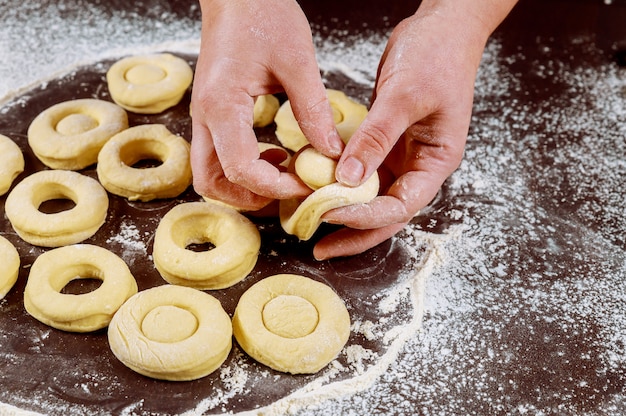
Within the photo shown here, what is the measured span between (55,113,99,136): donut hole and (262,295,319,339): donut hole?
1.17 meters

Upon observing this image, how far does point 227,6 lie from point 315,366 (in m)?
1.15

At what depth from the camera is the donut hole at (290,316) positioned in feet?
6.25

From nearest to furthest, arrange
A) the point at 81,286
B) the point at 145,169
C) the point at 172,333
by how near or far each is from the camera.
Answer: the point at 172,333, the point at 81,286, the point at 145,169

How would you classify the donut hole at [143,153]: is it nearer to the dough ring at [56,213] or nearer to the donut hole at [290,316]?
the dough ring at [56,213]

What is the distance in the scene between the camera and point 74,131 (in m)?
2.56

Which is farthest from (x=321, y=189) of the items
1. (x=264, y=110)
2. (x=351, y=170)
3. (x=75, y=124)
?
(x=75, y=124)

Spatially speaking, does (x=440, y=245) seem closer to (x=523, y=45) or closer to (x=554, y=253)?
(x=554, y=253)

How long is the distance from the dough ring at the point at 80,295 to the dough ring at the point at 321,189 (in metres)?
0.60

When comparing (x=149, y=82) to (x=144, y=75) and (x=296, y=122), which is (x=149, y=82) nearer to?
(x=144, y=75)

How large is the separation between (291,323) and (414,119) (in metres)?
0.73

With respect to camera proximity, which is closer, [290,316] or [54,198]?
[290,316]

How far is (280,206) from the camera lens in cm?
218

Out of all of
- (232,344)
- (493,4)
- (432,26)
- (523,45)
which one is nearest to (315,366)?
(232,344)

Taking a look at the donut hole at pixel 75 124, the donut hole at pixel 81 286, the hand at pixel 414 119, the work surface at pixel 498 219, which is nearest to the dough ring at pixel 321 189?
the hand at pixel 414 119
